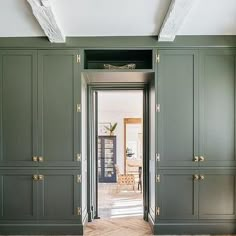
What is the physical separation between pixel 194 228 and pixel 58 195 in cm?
172

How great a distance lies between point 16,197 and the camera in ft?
12.9

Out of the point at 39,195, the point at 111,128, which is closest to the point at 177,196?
the point at 39,195

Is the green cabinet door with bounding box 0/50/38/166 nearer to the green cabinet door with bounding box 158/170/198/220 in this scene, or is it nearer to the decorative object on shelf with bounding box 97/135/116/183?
the green cabinet door with bounding box 158/170/198/220

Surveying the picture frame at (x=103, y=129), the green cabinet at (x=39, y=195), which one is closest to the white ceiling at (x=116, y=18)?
the green cabinet at (x=39, y=195)

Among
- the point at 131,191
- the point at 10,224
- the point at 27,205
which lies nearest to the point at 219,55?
the point at 27,205

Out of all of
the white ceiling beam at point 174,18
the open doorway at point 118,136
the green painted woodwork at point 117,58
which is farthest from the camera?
the open doorway at point 118,136

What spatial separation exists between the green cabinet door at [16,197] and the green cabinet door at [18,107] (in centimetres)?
18

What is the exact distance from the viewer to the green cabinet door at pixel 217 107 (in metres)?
3.92

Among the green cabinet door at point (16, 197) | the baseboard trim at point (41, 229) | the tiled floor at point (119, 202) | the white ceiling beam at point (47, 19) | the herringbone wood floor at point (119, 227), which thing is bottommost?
the tiled floor at point (119, 202)

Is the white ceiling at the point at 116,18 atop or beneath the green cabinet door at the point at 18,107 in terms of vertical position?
atop

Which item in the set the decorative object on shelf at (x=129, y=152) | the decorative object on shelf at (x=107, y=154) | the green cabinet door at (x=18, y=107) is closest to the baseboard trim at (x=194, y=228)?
the green cabinet door at (x=18, y=107)

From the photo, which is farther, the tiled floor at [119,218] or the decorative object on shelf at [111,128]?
the decorative object on shelf at [111,128]

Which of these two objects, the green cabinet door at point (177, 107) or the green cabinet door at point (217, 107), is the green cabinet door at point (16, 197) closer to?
the green cabinet door at point (177, 107)

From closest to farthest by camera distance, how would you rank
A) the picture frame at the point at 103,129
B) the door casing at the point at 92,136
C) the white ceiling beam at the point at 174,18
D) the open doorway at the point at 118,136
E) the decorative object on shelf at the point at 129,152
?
1. the white ceiling beam at the point at 174,18
2. the door casing at the point at 92,136
3. the open doorway at the point at 118,136
4. the picture frame at the point at 103,129
5. the decorative object on shelf at the point at 129,152
